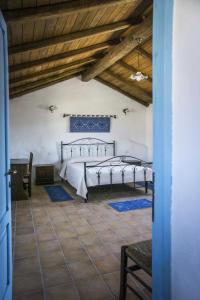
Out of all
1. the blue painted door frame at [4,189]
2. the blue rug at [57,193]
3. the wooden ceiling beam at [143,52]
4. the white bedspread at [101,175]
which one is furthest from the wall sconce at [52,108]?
the blue painted door frame at [4,189]

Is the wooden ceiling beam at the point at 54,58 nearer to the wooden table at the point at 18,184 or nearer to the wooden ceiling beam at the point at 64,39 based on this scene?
the wooden ceiling beam at the point at 64,39

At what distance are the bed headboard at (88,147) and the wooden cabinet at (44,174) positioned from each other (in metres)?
0.61

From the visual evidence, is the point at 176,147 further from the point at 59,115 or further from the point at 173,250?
the point at 59,115

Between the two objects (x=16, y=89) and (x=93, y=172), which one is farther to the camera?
(x=16, y=89)

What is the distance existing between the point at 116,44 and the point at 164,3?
12.3 ft

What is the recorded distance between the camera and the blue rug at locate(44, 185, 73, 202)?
5.18 meters

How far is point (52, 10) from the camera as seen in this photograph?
101 inches

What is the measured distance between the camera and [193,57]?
1.02 m

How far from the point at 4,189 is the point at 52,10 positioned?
1996 millimetres

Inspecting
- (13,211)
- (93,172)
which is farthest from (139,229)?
(13,211)

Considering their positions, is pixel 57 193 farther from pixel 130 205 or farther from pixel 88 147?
pixel 88 147

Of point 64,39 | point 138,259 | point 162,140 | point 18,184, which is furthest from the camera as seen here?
point 18,184

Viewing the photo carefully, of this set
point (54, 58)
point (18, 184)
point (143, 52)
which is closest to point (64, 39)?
point (54, 58)

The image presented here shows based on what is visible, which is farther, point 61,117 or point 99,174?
point 61,117
